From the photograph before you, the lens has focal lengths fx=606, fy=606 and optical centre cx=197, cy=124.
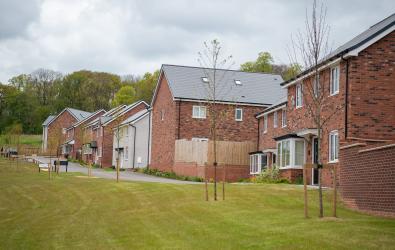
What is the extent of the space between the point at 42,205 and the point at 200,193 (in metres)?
6.65

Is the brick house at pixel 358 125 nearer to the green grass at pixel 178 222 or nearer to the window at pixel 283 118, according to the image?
the green grass at pixel 178 222

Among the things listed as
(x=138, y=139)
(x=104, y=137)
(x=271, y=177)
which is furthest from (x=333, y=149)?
(x=104, y=137)

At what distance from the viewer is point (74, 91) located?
114625mm

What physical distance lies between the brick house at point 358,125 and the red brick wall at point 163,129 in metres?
16.1

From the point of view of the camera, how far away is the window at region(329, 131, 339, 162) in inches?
1125

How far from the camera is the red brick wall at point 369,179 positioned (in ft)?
58.5

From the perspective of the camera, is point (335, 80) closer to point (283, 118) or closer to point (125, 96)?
point (283, 118)

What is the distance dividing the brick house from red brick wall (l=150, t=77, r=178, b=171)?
1615 cm

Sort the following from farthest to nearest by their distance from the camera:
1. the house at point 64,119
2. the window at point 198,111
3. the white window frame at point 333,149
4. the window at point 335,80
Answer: the house at point 64,119
the window at point 198,111
the white window frame at point 333,149
the window at point 335,80

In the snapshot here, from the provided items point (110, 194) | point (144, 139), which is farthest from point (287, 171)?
point (144, 139)

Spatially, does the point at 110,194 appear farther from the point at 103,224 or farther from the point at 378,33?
the point at 378,33

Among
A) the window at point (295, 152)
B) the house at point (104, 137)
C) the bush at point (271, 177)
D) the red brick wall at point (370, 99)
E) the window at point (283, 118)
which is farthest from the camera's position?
the house at point (104, 137)

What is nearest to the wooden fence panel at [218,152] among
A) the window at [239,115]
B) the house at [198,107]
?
the house at [198,107]

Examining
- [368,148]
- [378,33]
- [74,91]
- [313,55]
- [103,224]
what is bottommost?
[103,224]
